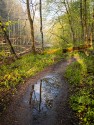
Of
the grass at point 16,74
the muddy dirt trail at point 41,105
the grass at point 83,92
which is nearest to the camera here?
the muddy dirt trail at point 41,105

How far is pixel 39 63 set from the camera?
55.8ft

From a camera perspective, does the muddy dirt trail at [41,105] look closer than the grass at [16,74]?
Yes

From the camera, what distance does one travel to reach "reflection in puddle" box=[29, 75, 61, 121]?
28.0ft

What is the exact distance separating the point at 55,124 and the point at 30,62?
10535 millimetres

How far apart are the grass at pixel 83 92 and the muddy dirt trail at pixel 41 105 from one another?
1.07 ft

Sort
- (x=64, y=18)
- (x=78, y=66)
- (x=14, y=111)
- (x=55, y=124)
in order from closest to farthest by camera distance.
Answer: (x=55, y=124) → (x=14, y=111) → (x=78, y=66) → (x=64, y=18)

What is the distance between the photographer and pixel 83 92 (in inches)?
388

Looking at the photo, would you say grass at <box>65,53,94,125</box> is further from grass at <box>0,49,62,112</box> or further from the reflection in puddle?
grass at <box>0,49,62,112</box>

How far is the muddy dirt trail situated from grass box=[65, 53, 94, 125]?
33 cm

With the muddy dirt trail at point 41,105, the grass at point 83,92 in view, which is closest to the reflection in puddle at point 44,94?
the muddy dirt trail at point 41,105

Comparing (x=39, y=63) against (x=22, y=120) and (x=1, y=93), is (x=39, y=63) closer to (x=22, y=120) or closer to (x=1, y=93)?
(x=1, y=93)

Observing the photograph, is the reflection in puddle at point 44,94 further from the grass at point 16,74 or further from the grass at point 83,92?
the grass at point 16,74

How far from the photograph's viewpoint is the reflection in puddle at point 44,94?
8.52 metres

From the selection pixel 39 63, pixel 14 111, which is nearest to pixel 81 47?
pixel 39 63
